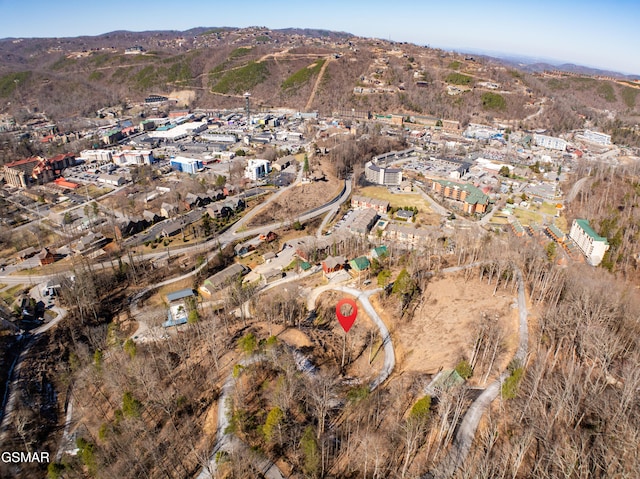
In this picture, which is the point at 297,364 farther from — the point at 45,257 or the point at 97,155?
the point at 97,155

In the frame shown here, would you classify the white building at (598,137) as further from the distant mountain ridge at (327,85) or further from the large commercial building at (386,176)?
the large commercial building at (386,176)

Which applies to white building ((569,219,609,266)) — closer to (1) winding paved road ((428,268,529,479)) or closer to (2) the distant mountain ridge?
(1) winding paved road ((428,268,529,479))

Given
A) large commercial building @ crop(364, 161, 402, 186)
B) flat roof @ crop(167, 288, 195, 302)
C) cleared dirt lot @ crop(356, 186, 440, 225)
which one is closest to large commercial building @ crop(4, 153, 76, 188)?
flat roof @ crop(167, 288, 195, 302)

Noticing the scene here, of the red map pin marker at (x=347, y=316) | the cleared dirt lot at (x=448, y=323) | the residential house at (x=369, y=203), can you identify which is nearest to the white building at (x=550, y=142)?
the residential house at (x=369, y=203)

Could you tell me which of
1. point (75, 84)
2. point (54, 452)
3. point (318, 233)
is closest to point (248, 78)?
point (75, 84)

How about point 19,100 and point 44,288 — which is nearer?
point 44,288

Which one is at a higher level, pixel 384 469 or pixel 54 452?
pixel 384 469

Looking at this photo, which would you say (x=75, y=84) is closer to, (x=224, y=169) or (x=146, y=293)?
(x=224, y=169)

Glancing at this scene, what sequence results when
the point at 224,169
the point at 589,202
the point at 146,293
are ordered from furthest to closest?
the point at 224,169
the point at 589,202
the point at 146,293
